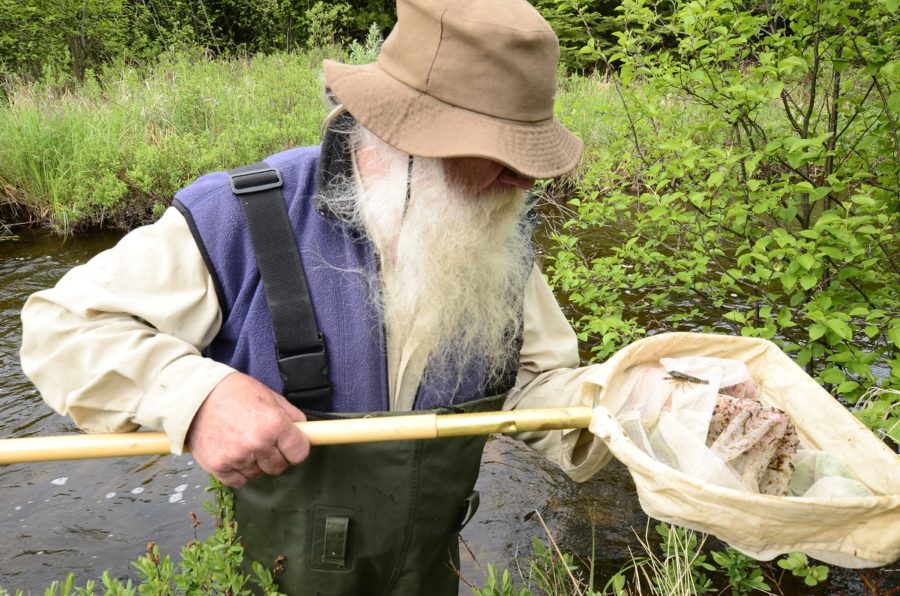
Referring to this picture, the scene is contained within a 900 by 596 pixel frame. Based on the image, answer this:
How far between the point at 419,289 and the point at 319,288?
249mm

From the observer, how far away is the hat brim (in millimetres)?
1502

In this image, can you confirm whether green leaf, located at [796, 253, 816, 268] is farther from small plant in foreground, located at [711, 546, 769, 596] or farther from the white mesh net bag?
small plant in foreground, located at [711, 546, 769, 596]

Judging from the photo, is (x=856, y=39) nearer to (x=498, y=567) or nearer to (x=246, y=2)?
(x=498, y=567)

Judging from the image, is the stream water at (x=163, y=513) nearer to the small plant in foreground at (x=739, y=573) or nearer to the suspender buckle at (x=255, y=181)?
the small plant in foreground at (x=739, y=573)

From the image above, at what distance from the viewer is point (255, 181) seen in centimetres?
163

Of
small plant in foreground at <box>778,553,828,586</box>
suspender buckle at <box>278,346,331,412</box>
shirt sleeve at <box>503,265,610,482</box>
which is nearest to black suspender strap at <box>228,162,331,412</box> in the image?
suspender buckle at <box>278,346,331,412</box>

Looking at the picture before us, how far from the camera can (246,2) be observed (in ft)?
54.0

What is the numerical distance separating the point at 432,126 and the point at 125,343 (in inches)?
32.4

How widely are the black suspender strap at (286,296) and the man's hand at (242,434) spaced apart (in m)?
0.14

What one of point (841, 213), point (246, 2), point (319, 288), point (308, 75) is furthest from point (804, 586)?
point (246, 2)

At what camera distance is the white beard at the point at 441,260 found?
1637 millimetres

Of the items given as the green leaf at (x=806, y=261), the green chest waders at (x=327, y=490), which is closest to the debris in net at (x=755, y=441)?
the green chest waders at (x=327, y=490)

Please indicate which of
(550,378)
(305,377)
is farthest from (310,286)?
(550,378)

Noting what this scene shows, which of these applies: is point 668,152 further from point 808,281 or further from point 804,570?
point 804,570
